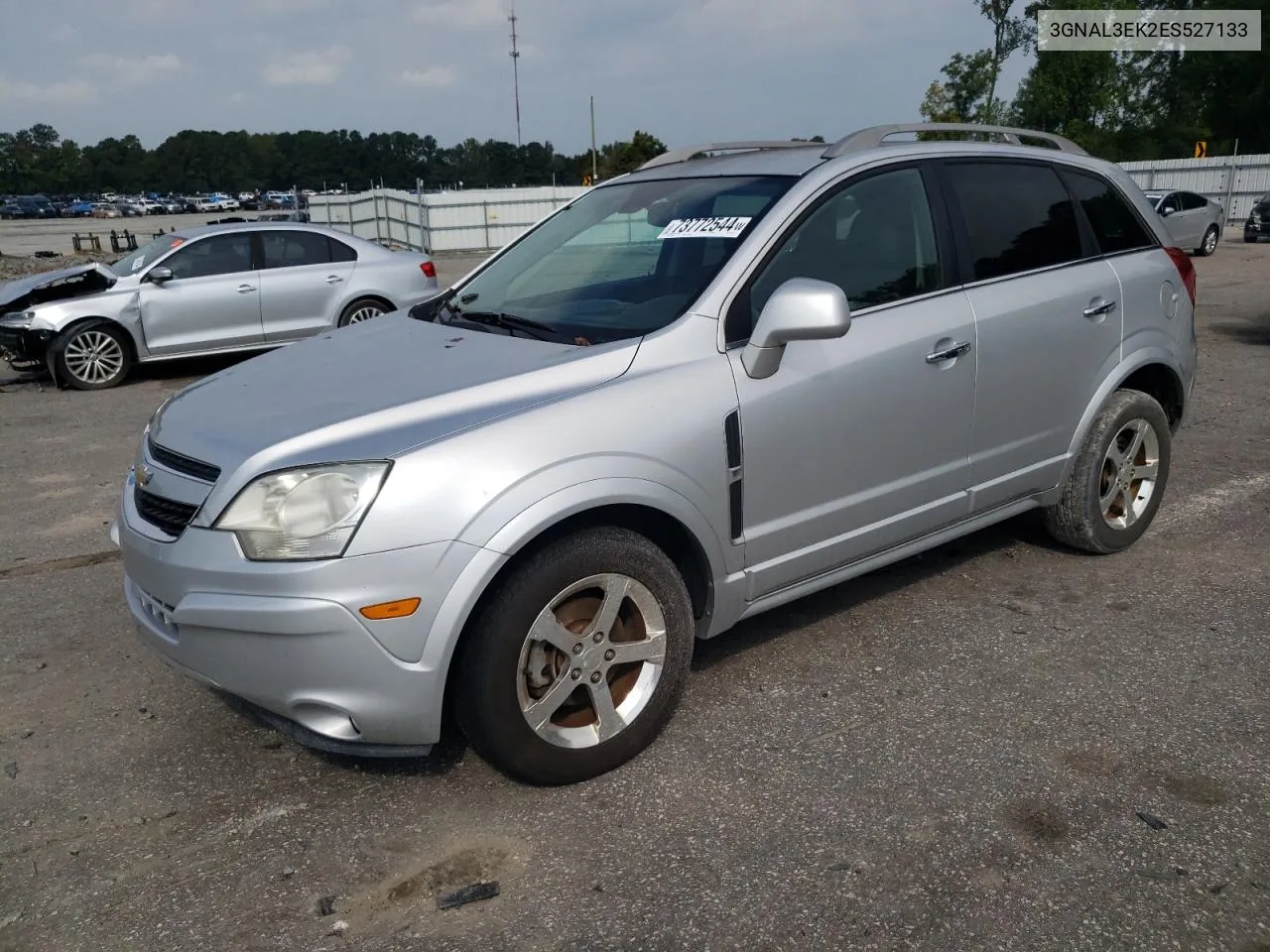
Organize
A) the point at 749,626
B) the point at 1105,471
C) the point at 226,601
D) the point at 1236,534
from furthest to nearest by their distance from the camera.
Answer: the point at 1236,534 → the point at 1105,471 → the point at 749,626 → the point at 226,601

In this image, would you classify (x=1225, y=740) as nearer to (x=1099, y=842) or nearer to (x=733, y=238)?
(x=1099, y=842)

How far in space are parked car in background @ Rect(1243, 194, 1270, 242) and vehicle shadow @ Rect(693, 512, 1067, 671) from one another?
2568cm

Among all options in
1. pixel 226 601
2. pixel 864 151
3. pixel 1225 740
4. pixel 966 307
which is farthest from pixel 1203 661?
pixel 226 601

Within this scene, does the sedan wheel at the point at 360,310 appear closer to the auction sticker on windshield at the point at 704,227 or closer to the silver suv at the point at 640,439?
the silver suv at the point at 640,439

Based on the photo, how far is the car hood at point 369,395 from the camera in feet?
9.31

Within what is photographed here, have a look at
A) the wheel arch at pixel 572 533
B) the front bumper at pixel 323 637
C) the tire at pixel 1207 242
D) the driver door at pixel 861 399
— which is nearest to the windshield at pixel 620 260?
the driver door at pixel 861 399

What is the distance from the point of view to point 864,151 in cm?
388

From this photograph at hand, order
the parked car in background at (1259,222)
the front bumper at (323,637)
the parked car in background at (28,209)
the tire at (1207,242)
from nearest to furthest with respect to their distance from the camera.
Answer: the front bumper at (323,637) < the tire at (1207,242) < the parked car in background at (1259,222) < the parked car in background at (28,209)

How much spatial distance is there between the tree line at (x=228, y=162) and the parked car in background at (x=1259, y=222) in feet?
227

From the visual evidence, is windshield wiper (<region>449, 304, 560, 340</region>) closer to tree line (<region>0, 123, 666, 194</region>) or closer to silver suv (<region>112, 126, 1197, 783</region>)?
silver suv (<region>112, 126, 1197, 783</region>)

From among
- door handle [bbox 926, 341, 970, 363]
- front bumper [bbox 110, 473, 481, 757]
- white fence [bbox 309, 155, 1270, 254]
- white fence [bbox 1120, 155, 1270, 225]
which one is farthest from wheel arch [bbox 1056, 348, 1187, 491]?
white fence [bbox 1120, 155, 1270, 225]

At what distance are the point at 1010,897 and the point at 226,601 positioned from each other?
6.82 ft

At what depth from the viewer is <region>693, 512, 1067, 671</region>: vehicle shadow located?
4.08 metres

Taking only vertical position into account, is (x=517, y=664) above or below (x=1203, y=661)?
above
